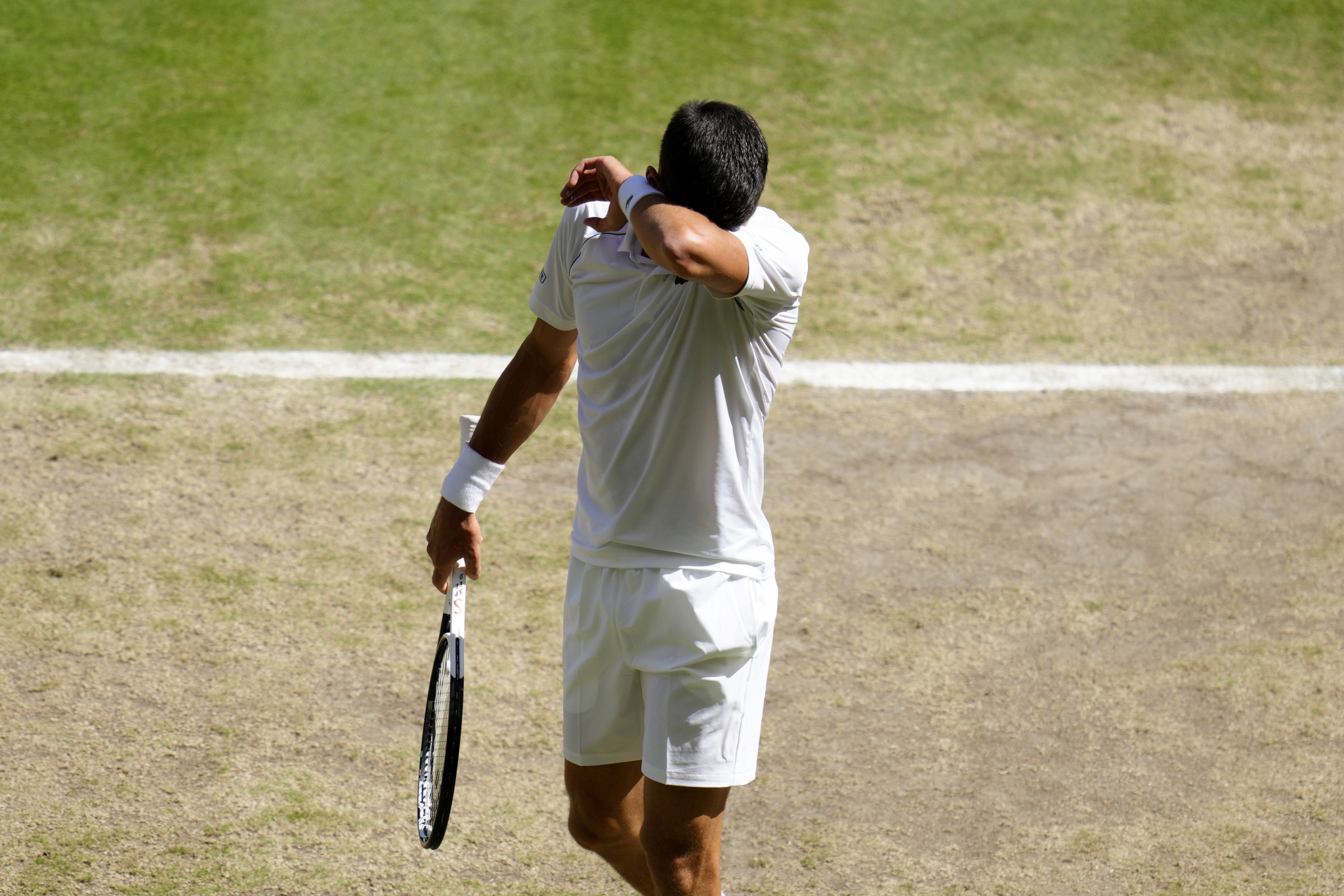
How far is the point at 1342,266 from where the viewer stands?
735cm

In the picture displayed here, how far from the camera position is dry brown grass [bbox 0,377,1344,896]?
3.72m

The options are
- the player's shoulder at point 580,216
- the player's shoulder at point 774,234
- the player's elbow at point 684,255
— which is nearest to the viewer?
the player's elbow at point 684,255

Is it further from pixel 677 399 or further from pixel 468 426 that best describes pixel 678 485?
pixel 468 426

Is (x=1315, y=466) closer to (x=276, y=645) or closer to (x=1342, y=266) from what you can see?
(x=1342, y=266)

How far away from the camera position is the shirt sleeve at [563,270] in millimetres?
3068

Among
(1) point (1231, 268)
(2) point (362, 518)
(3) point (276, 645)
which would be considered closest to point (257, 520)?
(2) point (362, 518)

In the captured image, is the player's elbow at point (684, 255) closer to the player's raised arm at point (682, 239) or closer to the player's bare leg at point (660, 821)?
the player's raised arm at point (682, 239)

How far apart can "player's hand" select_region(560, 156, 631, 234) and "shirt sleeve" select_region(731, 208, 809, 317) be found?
288 mm

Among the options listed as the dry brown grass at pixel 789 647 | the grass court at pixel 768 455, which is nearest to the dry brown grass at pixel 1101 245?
the grass court at pixel 768 455

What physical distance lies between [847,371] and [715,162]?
362 cm

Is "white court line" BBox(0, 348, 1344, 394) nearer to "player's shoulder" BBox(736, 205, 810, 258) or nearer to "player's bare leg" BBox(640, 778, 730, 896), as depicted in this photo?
"player's shoulder" BBox(736, 205, 810, 258)

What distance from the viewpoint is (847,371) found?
629 cm

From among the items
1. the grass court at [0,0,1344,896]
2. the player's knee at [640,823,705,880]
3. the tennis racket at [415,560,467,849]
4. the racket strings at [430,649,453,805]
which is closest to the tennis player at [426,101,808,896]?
the player's knee at [640,823,705,880]

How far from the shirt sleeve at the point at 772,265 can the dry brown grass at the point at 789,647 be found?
1.73 meters
